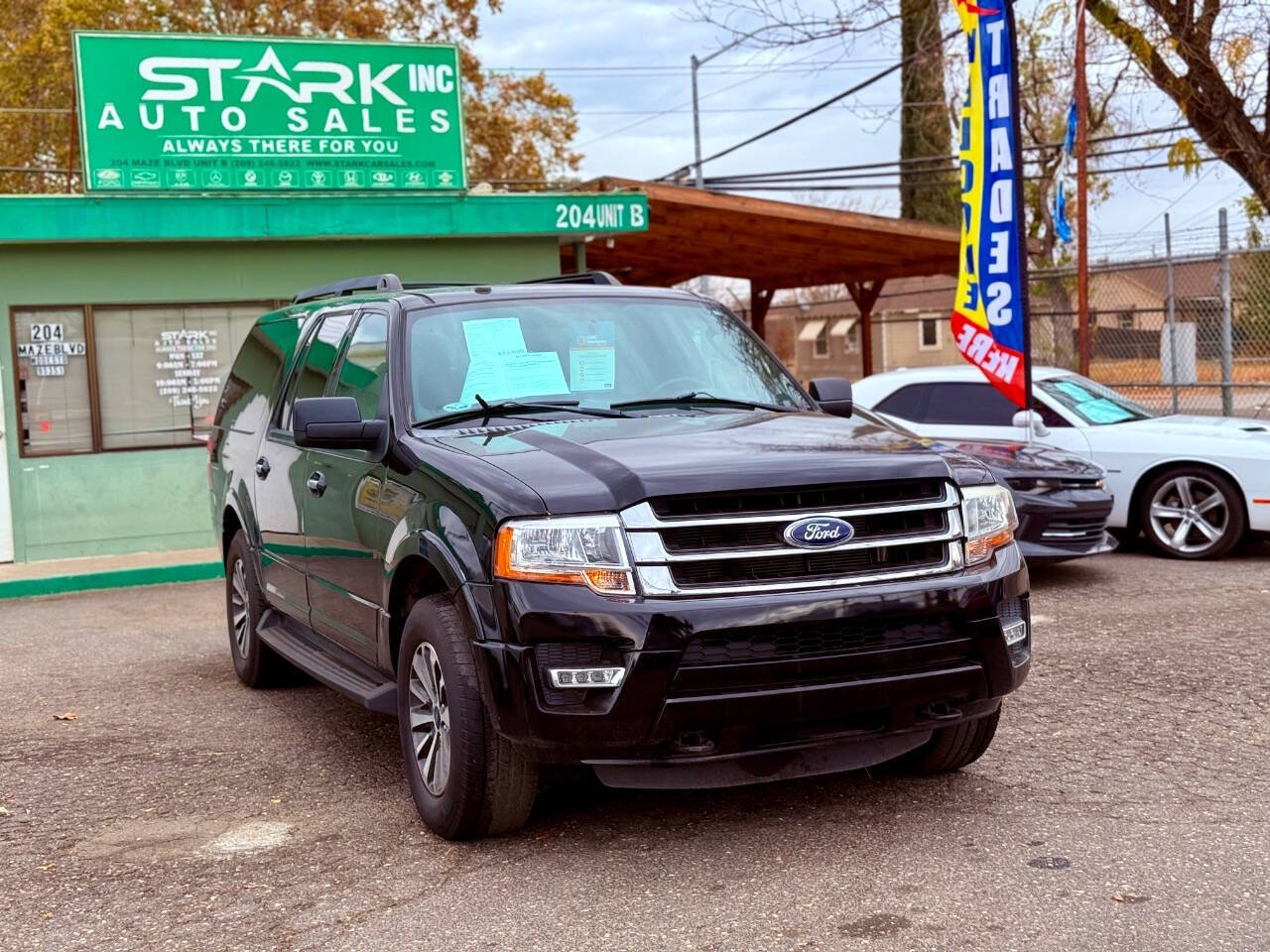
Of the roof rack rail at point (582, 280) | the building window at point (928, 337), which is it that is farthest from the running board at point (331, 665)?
the building window at point (928, 337)

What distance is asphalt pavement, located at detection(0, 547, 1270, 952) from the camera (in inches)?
159

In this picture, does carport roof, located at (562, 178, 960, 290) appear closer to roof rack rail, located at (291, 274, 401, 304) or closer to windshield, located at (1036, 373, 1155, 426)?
windshield, located at (1036, 373, 1155, 426)

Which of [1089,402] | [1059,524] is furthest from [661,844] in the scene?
[1089,402]

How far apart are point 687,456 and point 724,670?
28.3 inches

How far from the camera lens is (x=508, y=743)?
4.53m

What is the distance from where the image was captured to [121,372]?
13.3 meters

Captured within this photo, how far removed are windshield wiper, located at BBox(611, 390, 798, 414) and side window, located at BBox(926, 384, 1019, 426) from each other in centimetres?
586

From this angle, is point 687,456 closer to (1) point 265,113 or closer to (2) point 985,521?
(2) point 985,521

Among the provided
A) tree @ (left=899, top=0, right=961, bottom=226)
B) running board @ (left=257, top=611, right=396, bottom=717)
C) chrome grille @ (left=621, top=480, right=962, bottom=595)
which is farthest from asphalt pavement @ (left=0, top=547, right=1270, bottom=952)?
tree @ (left=899, top=0, right=961, bottom=226)

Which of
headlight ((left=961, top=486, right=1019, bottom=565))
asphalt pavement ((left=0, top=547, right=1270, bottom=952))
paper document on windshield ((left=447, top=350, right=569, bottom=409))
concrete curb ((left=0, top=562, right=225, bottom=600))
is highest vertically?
paper document on windshield ((left=447, top=350, right=569, bottom=409))

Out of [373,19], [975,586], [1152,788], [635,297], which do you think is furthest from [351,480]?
[373,19]

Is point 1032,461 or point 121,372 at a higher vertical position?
point 121,372

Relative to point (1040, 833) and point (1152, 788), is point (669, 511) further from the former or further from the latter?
point (1152, 788)

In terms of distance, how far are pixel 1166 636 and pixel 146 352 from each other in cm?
948
